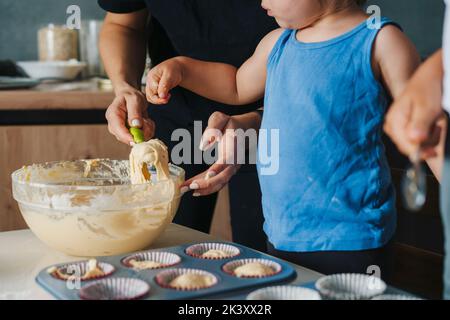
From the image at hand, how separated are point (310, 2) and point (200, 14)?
508mm

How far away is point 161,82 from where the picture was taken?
3.99ft

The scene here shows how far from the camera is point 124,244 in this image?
1024mm

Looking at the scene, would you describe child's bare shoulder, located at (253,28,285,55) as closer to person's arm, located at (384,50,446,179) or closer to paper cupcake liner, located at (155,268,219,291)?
paper cupcake liner, located at (155,268,219,291)

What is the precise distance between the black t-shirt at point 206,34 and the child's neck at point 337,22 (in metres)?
0.36

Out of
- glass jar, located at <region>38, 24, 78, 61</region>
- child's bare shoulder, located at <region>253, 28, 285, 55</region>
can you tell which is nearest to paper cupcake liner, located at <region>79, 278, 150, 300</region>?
child's bare shoulder, located at <region>253, 28, 285, 55</region>

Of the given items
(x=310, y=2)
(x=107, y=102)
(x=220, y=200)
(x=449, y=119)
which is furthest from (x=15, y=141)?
(x=449, y=119)

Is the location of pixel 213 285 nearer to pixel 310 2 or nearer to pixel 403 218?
pixel 310 2

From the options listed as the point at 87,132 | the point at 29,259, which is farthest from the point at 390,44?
the point at 87,132

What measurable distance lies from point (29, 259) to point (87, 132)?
150cm

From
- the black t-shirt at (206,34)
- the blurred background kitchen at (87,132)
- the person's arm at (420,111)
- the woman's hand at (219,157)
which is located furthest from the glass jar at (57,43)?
the person's arm at (420,111)

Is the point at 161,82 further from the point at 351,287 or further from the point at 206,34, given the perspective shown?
the point at 351,287

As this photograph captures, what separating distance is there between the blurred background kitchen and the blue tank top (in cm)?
109

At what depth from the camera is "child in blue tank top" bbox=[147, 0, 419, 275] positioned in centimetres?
109

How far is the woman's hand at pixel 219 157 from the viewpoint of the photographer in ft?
3.64
